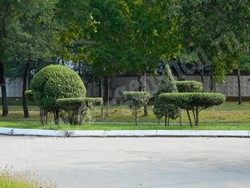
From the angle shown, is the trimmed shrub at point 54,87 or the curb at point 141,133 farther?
the trimmed shrub at point 54,87

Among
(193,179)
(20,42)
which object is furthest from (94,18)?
(193,179)

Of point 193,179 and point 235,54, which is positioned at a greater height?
point 235,54

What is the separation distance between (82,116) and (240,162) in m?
10.5

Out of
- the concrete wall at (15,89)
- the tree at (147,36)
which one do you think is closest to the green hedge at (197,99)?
the tree at (147,36)

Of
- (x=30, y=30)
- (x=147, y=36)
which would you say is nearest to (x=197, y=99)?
(x=147, y=36)

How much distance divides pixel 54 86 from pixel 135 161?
35.5ft

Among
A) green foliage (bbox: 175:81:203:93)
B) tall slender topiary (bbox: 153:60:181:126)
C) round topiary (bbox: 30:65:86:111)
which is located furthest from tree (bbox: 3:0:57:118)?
green foliage (bbox: 175:81:203:93)

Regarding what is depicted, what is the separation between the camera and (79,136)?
18.0 m

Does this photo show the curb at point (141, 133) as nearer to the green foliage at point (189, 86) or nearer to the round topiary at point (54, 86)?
the round topiary at point (54, 86)

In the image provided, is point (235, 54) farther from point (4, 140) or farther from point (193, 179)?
point (193, 179)

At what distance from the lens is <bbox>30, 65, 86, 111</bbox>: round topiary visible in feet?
70.5

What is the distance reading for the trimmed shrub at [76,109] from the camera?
65.9 feet

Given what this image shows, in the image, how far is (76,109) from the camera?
20.4 meters

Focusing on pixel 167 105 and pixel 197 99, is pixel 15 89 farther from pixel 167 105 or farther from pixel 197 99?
pixel 197 99
